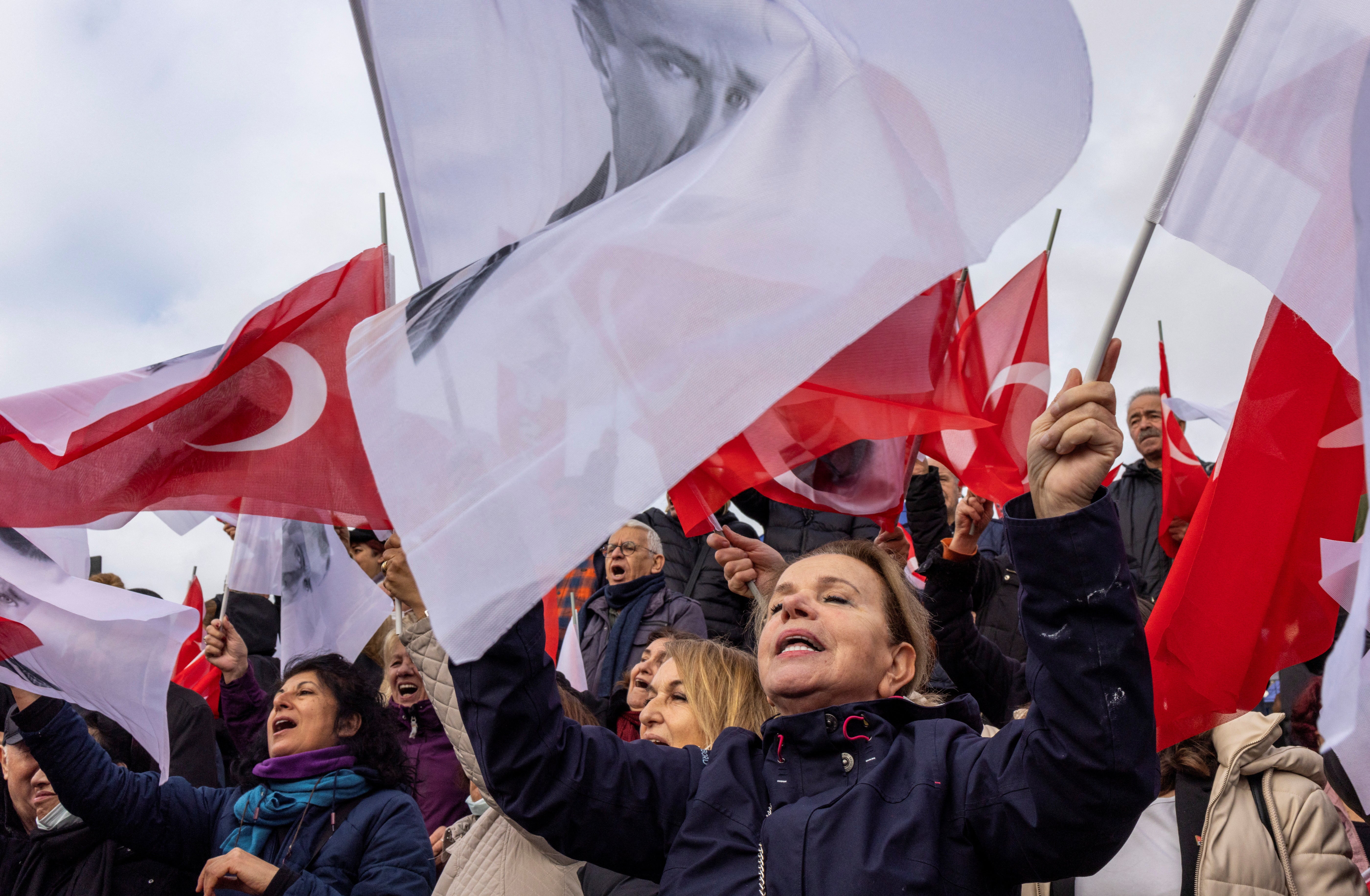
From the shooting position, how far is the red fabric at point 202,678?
6.70 m

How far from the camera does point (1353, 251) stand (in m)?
1.98

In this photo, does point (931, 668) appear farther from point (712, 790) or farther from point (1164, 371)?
point (1164, 371)

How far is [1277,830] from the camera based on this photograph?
3285 millimetres

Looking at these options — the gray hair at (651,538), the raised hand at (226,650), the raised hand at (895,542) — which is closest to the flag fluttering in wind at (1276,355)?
the raised hand at (895,542)

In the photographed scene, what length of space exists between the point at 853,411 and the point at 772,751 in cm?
168

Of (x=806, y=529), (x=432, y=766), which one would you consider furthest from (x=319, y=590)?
(x=806, y=529)

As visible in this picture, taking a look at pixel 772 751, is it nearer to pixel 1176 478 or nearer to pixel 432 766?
pixel 1176 478

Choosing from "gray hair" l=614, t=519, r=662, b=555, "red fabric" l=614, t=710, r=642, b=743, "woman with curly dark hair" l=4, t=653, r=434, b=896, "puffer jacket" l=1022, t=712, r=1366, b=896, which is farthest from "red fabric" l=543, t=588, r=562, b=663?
"puffer jacket" l=1022, t=712, r=1366, b=896

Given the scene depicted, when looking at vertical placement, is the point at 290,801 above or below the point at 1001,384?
below

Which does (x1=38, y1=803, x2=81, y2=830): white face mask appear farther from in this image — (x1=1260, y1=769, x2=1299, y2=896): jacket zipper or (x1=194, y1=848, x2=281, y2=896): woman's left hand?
(x1=1260, y1=769, x2=1299, y2=896): jacket zipper

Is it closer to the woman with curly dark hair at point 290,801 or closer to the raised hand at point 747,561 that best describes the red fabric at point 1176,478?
the raised hand at point 747,561

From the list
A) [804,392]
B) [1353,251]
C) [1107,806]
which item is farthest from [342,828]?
[1353,251]

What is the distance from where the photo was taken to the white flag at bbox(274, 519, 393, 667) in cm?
532

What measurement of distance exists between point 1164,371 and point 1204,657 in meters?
2.49
